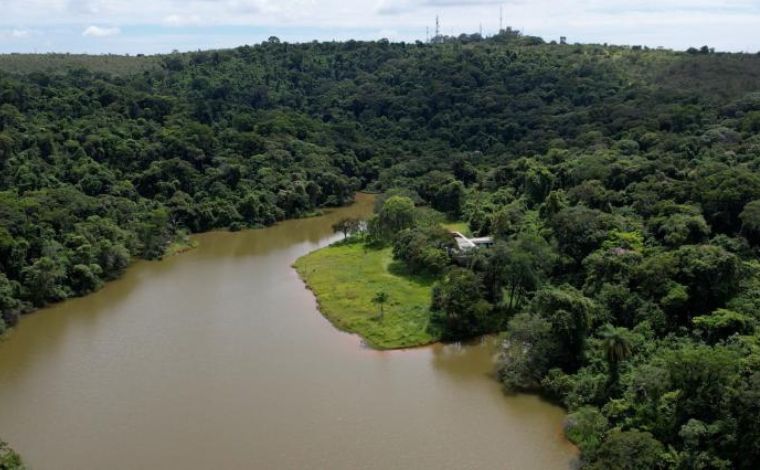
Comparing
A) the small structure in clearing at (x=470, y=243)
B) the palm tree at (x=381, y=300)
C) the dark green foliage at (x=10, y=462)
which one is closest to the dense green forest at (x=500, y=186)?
the small structure in clearing at (x=470, y=243)

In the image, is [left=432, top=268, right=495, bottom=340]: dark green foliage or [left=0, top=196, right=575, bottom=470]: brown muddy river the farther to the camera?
[left=432, top=268, right=495, bottom=340]: dark green foliage

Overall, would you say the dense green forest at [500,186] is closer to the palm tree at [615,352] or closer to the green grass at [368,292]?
the palm tree at [615,352]

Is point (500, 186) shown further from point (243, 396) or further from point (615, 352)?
point (243, 396)

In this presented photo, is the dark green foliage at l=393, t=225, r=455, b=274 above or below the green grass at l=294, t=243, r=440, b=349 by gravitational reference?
above

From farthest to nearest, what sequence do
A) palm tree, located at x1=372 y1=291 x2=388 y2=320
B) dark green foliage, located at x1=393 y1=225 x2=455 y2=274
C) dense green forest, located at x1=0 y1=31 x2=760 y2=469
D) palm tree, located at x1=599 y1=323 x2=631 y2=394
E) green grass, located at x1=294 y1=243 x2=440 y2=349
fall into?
dark green foliage, located at x1=393 y1=225 x2=455 y2=274
palm tree, located at x1=372 y1=291 x2=388 y2=320
green grass, located at x1=294 y1=243 x2=440 y2=349
dense green forest, located at x1=0 y1=31 x2=760 y2=469
palm tree, located at x1=599 y1=323 x2=631 y2=394

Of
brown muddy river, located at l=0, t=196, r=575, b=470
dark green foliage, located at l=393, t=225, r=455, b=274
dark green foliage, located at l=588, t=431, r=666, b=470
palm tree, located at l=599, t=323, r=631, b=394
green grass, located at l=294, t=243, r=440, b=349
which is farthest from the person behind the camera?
dark green foliage, located at l=393, t=225, r=455, b=274

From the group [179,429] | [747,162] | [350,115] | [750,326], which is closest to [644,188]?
[747,162]

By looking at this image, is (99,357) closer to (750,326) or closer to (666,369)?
(666,369)

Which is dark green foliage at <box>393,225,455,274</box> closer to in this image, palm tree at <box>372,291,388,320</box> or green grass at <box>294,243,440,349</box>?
green grass at <box>294,243,440,349</box>

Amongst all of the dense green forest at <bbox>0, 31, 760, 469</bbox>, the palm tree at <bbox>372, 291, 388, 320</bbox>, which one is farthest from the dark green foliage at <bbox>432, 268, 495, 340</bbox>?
the palm tree at <bbox>372, 291, 388, 320</bbox>
